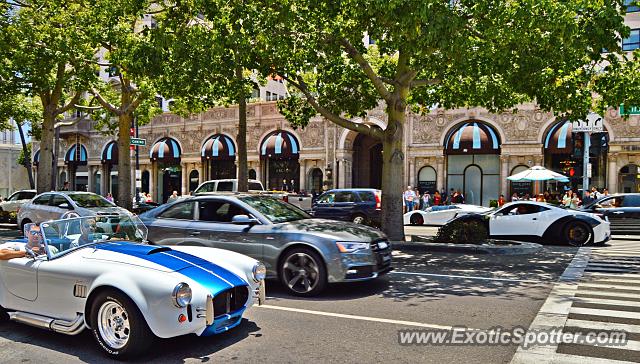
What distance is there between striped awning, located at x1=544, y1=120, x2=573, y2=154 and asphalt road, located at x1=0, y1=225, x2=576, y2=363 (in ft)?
68.0

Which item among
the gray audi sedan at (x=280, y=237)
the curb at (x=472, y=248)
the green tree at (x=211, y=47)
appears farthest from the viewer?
the green tree at (x=211, y=47)

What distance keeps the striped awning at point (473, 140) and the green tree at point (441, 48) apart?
44.4 ft

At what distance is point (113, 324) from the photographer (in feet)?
16.2

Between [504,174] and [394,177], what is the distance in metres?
17.5

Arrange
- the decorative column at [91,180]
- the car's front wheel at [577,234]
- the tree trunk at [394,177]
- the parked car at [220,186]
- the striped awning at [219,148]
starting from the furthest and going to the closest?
the decorative column at [91,180]
the striped awning at [219,148]
the parked car at [220,186]
the tree trunk at [394,177]
the car's front wheel at [577,234]

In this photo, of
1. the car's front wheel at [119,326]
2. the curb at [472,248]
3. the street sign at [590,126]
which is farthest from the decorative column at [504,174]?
the car's front wheel at [119,326]

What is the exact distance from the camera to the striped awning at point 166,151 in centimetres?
4044

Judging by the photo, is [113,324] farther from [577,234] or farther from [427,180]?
[427,180]

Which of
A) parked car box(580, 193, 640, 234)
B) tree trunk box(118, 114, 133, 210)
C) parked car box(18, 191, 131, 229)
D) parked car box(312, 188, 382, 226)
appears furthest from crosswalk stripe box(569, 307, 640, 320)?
tree trunk box(118, 114, 133, 210)

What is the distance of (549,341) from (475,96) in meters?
12.4

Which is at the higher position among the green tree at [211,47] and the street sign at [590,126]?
the green tree at [211,47]

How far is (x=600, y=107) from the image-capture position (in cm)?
1425

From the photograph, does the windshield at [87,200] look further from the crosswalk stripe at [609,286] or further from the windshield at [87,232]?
the crosswalk stripe at [609,286]

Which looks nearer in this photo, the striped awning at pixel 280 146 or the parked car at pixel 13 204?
the parked car at pixel 13 204
